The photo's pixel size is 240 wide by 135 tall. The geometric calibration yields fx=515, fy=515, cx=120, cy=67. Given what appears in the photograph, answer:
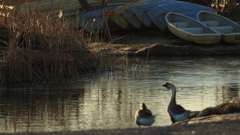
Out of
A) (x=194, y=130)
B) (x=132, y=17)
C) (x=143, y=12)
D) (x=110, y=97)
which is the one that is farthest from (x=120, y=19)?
(x=194, y=130)

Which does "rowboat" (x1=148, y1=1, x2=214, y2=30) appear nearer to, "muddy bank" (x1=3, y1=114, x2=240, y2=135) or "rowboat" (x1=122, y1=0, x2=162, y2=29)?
"rowboat" (x1=122, y1=0, x2=162, y2=29)

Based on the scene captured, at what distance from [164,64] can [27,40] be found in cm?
632

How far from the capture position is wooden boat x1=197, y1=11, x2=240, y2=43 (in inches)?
870

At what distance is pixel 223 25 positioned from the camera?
2491 centimetres

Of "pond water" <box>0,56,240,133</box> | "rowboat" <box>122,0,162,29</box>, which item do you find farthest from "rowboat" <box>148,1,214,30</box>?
"pond water" <box>0,56,240,133</box>

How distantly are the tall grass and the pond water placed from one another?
538 millimetres

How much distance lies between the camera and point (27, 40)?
13695mm

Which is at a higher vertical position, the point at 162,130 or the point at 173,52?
the point at 162,130

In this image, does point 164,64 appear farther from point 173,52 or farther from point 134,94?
point 134,94

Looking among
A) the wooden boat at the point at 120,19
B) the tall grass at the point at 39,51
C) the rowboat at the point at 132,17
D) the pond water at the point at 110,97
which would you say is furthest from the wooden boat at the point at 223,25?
the tall grass at the point at 39,51

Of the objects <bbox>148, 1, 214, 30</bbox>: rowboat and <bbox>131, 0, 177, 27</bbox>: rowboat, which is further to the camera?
<bbox>131, 0, 177, 27</bbox>: rowboat

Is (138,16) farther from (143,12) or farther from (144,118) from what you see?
(144,118)

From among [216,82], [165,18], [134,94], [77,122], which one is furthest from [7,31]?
[165,18]

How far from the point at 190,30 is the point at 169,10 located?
3151 mm
